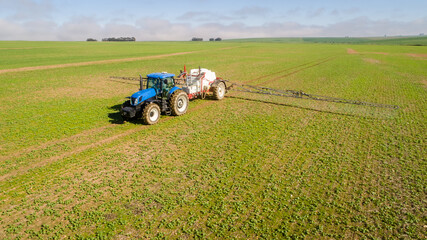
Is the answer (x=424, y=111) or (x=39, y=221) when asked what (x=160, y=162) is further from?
(x=424, y=111)

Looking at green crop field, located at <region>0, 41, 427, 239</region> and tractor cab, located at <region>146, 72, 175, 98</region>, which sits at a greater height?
tractor cab, located at <region>146, 72, 175, 98</region>

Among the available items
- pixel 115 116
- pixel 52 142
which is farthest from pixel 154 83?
pixel 52 142

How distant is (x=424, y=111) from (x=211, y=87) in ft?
48.4

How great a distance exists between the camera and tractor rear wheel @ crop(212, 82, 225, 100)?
1824cm

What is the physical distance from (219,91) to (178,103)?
510 centimetres

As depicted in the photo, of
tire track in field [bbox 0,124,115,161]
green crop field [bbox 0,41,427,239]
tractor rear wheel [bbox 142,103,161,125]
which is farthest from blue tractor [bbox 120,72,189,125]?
tire track in field [bbox 0,124,115,161]

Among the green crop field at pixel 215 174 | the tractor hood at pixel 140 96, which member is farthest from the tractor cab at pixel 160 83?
the green crop field at pixel 215 174

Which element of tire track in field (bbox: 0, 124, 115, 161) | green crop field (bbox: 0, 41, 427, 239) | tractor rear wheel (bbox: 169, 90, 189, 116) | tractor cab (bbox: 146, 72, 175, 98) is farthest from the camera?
tractor rear wheel (bbox: 169, 90, 189, 116)

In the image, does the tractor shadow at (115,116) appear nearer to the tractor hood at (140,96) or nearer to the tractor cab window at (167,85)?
the tractor hood at (140,96)

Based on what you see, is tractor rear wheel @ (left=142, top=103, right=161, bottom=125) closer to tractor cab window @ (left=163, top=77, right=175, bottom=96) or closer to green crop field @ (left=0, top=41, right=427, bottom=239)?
green crop field @ (left=0, top=41, right=427, bottom=239)

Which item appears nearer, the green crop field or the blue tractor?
the green crop field

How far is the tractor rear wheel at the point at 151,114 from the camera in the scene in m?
12.6

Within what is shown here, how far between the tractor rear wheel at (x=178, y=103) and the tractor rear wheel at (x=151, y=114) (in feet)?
3.54

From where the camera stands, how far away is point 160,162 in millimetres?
9398
